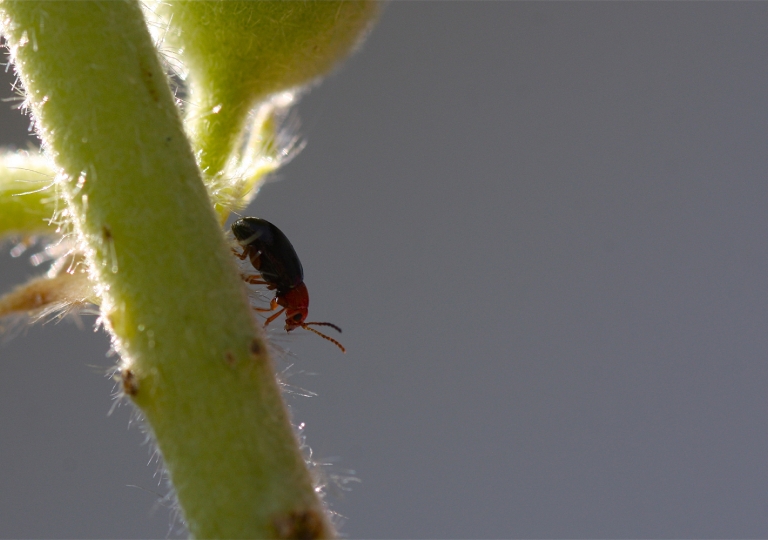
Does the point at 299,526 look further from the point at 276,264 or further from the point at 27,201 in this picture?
the point at 276,264

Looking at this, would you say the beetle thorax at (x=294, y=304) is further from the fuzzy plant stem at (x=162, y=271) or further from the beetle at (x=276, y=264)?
the fuzzy plant stem at (x=162, y=271)

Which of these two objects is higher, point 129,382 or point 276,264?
point 276,264

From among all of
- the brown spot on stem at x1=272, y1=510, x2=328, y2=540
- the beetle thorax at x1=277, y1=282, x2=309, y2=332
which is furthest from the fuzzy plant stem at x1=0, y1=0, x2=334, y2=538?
the beetle thorax at x1=277, y1=282, x2=309, y2=332

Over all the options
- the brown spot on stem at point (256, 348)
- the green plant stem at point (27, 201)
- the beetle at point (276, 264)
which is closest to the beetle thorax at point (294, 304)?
the beetle at point (276, 264)

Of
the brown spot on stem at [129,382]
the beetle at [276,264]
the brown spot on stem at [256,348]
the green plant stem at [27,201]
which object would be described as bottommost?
the brown spot on stem at [129,382]

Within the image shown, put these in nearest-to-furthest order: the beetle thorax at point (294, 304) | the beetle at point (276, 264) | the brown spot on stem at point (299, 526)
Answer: the brown spot on stem at point (299, 526)
the beetle at point (276, 264)
the beetle thorax at point (294, 304)

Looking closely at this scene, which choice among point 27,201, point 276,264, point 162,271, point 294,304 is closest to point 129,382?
point 162,271

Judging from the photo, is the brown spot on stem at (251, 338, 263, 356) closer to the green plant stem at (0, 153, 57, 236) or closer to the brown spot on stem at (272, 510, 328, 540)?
the brown spot on stem at (272, 510, 328, 540)
